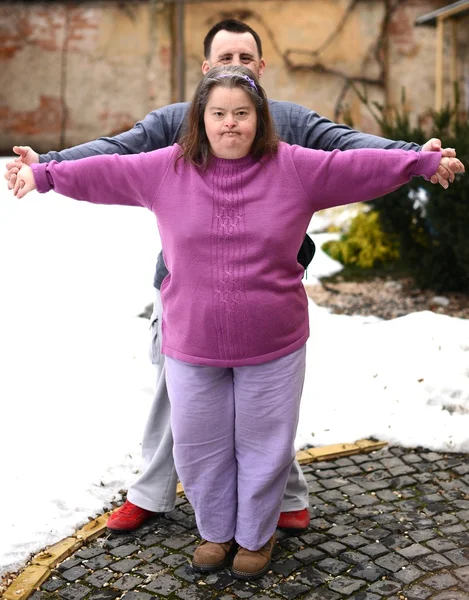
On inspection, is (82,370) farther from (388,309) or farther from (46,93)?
(46,93)

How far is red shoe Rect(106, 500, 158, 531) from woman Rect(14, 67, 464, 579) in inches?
26.5

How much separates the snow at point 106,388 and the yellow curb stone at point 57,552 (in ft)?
0.17

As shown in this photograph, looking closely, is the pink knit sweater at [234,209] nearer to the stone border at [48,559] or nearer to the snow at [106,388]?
A: the stone border at [48,559]

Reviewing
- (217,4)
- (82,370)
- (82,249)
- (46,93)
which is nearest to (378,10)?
(217,4)

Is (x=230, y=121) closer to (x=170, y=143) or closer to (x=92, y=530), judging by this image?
(x=170, y=143)

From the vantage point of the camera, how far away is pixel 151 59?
1254 cm

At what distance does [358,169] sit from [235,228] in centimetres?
43

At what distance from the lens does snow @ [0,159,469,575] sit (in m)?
3.74

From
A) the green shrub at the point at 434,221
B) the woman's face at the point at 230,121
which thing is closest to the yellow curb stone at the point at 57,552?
the woman's face at the point at 230,121

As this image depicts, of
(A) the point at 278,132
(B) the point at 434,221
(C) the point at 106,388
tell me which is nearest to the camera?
(A) the point at 278,132

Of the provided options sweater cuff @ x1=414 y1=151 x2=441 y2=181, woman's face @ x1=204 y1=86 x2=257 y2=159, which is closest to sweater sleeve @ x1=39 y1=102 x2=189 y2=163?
woman's face @ x1=204 y1=86 x2=257 y2=159

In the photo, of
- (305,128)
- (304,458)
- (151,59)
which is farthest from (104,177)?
(151,59)

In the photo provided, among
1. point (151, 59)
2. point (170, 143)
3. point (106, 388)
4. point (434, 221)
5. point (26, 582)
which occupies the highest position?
point (151, 59)

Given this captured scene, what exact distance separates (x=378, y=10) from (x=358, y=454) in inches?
375
